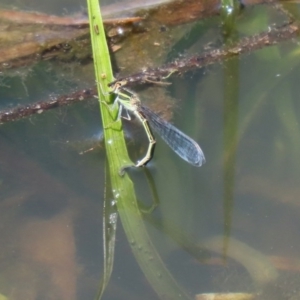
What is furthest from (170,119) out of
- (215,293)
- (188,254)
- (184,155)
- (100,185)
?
(215,293)

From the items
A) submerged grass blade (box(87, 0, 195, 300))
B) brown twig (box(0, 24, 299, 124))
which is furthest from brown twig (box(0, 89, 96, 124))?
submerged grass blade (box(87, 0, 195, 300))

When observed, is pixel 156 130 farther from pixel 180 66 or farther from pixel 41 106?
pixel 41 106

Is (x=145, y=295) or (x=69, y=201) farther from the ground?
(x=69, y=201)

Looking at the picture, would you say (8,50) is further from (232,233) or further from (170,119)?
(232,233)

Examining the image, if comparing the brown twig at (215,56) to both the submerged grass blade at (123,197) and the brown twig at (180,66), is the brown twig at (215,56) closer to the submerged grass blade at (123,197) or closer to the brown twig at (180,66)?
the brown twig at (180,66)

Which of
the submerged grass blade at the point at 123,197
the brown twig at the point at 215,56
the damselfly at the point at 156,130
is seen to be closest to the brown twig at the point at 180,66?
the brown twig at the point at 215,56

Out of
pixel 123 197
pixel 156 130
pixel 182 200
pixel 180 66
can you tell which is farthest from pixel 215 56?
pixel 123 197
